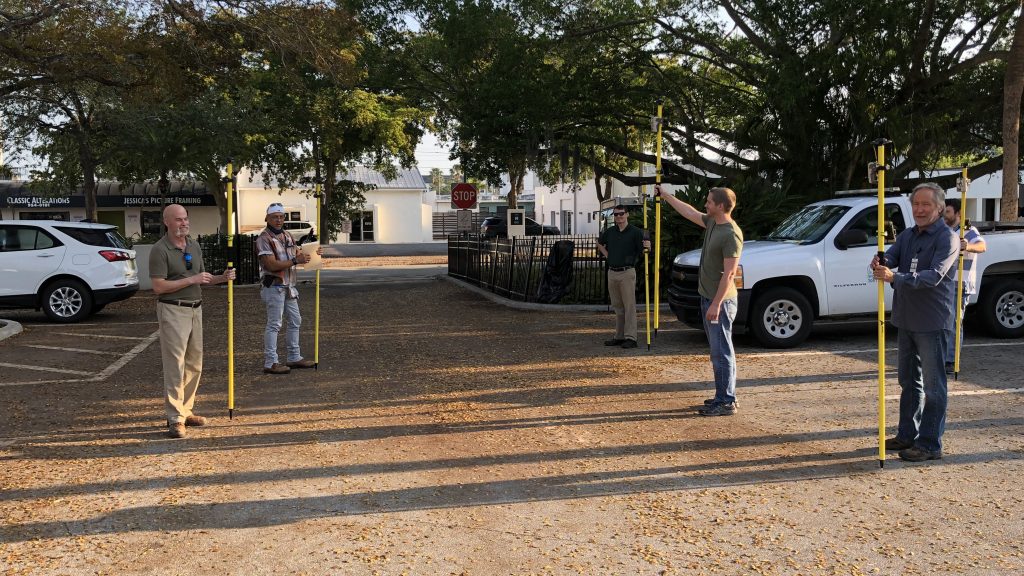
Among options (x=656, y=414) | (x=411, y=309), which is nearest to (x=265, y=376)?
(x=656, y=414)

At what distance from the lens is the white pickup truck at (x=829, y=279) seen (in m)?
11.4

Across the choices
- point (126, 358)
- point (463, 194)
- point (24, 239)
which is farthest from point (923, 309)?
point (463, 194)

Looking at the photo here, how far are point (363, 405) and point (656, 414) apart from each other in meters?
2.71

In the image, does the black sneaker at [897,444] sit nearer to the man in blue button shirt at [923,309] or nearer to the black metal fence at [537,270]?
the man in blue button shirt at [923,309]

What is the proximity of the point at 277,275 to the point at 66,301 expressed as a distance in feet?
24.7

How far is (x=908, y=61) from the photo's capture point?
58.5 feet

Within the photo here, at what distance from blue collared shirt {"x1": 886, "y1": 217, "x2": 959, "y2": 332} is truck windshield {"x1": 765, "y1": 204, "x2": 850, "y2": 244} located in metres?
5.39

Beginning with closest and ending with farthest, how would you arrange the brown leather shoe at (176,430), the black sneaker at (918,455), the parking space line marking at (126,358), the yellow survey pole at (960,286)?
the black sneaker at (918,455)
the brown leather shoe at (176,430)
the yellow survey pole at (960,286)
the parking space line marking at (126,358)

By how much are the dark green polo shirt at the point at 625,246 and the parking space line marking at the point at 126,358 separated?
20.3 feet

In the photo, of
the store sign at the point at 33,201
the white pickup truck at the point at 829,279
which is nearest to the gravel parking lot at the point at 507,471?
the white pickup truck at the point at 829,279

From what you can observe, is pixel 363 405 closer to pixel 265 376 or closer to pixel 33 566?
pixel 265 376

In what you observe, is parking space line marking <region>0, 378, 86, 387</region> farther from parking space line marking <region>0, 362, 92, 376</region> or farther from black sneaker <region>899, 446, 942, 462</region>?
black sneaker <region>899, 446, 942, 462</region>

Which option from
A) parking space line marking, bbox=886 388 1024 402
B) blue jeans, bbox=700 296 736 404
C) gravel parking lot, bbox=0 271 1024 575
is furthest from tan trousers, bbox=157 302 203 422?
parking space line marking, bbox=886 388 1024 402

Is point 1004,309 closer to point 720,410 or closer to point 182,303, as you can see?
point 720,410
